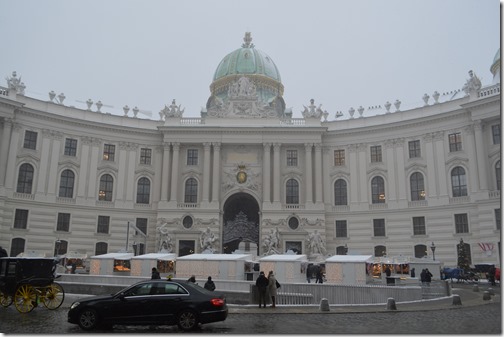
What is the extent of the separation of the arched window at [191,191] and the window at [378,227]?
66.8ft

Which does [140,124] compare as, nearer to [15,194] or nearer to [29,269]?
[15,194]

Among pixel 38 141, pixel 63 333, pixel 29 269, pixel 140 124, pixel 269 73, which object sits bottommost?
pixel 63 333

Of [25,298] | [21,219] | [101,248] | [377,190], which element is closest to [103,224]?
[101,248]

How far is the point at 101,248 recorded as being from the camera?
51125 mm

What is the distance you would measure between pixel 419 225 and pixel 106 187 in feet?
114

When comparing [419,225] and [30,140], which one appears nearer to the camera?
[419,225]

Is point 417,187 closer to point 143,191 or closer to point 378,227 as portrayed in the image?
point 378,227

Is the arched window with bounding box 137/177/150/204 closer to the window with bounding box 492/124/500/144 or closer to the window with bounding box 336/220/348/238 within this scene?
the window with bounding box 336/220/348/238

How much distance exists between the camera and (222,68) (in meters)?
68.4

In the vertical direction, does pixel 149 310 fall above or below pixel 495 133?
below

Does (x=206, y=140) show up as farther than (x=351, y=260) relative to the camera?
Yes

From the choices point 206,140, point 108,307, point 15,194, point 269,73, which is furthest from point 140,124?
point 108,307

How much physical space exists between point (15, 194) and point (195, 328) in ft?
133

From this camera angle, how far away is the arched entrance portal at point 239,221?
52.5m
